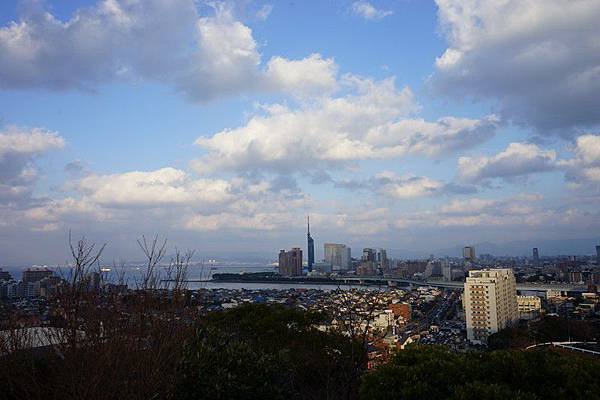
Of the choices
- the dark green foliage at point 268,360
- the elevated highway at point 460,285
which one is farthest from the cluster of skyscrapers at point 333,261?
the dark green foliage at point 268,360

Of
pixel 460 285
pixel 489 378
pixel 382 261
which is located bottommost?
pixel 460 285

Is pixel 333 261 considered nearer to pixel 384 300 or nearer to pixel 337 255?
pixel 337 255

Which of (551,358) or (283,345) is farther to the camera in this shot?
(283,345)

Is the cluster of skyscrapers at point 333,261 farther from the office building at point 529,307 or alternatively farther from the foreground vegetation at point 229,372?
the foreground vegetation at point 229,372

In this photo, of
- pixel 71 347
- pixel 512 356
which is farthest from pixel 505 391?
pixel 71 347

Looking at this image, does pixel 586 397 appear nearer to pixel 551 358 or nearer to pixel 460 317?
pixel 551 358

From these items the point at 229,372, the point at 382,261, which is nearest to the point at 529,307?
the point at 229,372
